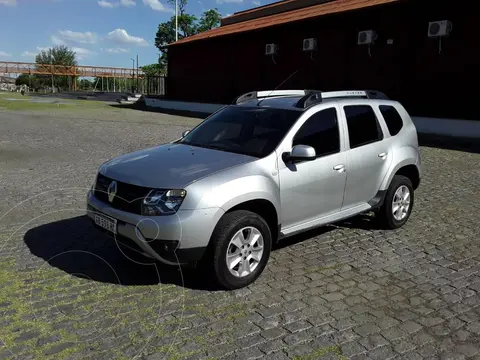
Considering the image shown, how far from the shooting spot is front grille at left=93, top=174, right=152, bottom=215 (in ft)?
13.1

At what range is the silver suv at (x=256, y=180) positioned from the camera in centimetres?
390

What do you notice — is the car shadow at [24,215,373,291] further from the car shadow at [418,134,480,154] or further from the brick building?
the brick building

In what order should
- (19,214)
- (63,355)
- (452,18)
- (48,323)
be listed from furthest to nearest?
(452,18) → (19,214) → (48,323) → (63,355)

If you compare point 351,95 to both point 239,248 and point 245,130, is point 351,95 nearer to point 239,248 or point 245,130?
point 245,130

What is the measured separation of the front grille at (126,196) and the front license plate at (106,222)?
0.13 m

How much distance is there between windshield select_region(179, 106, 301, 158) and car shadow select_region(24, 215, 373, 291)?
1.30 metres

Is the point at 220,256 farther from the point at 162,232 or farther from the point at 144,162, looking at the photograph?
the point at 144,162

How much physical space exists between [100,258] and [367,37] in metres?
17.3

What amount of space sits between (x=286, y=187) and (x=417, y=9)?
1618cm

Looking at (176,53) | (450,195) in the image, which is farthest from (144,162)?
(176,53)

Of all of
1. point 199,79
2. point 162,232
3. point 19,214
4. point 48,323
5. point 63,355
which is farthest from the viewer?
point 199,79

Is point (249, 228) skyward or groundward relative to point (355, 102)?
groundward

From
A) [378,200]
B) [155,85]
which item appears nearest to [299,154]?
[378,200]

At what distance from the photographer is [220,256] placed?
3982 millimetres
